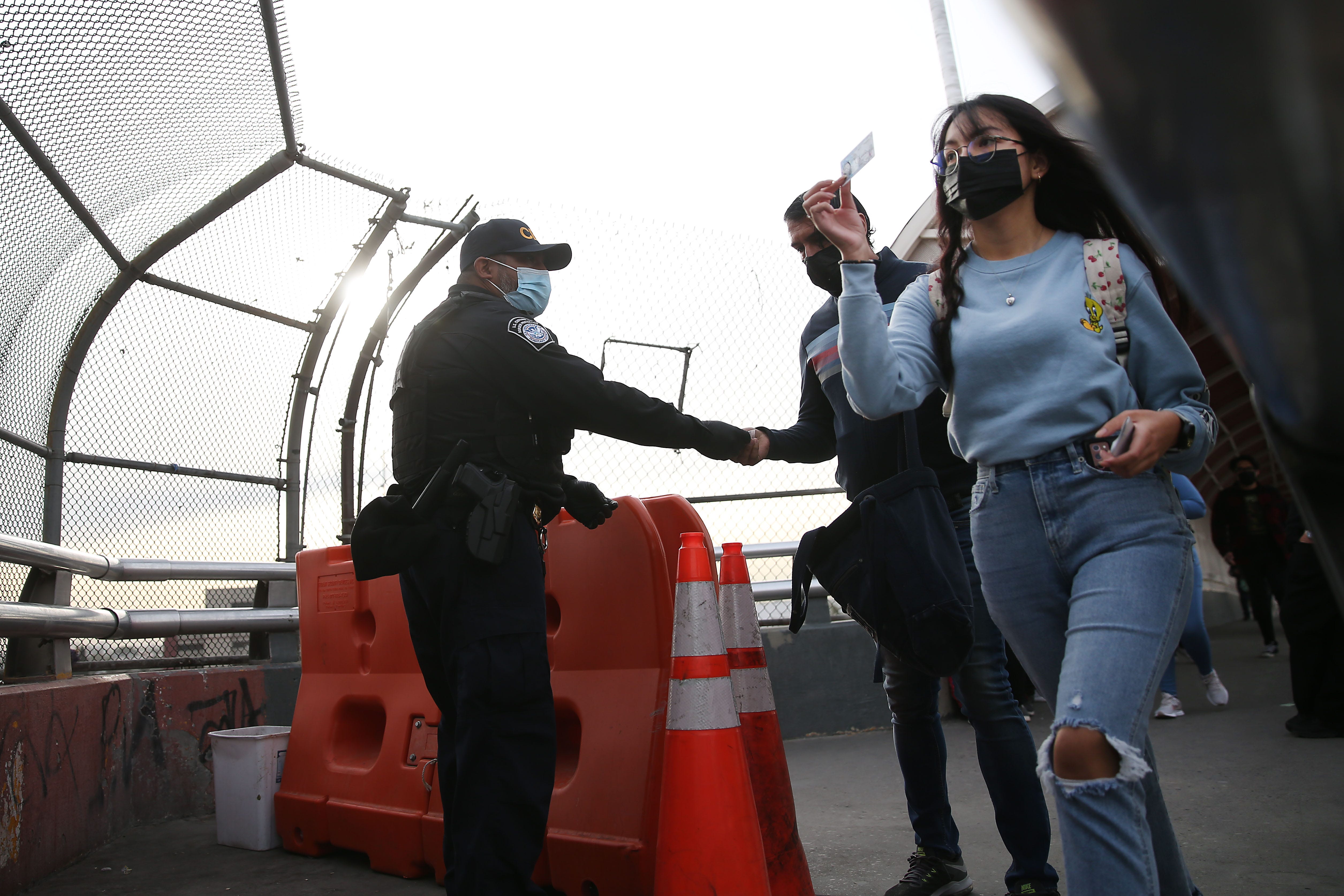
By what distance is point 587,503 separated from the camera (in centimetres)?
291

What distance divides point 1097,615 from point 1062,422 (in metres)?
0.40

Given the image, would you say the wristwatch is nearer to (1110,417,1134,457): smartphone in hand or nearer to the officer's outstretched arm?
(1110,417,1134,457): smartphone in hand

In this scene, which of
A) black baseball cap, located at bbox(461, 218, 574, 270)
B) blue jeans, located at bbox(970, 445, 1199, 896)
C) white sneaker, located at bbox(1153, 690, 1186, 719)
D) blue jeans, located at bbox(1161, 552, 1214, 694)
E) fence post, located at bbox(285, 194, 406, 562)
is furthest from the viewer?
blue jeans, located at bbox(1161, 552, 1214, 694)

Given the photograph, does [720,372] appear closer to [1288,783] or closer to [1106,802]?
[1288,783]

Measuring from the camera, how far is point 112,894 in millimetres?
3094

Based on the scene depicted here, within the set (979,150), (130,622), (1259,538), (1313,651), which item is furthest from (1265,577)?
(130,622)

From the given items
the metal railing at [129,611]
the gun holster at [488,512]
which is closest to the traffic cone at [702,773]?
the gun holster at [488,512]

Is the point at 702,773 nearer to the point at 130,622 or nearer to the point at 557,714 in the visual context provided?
the point at 557,714

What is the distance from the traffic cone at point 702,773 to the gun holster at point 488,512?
1.65ft

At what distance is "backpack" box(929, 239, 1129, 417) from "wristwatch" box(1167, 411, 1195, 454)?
0.19 metres

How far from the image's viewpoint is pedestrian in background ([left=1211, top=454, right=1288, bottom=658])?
8.92 metres

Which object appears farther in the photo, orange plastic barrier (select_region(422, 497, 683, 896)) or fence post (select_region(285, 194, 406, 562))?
fence post (select_region(285, 194, 406, 562))

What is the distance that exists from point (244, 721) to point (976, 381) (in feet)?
13.4

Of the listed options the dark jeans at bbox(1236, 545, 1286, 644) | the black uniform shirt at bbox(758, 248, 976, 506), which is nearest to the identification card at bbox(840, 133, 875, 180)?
the black uniform shirt at bbox(758, 248, 976, 506)
